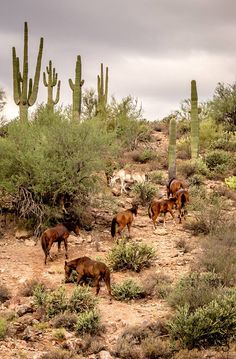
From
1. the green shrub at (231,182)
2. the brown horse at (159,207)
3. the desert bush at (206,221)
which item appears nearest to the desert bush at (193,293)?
the desert bush at (206,221)

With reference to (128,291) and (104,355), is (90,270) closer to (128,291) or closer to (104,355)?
(128,291)

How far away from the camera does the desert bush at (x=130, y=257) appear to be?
1408cm

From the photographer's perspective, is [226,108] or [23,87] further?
[226,108]

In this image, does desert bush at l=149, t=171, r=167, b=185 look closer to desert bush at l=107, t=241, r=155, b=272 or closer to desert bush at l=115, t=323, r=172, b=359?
desert bush at l=107, t=241, r=155, b=272

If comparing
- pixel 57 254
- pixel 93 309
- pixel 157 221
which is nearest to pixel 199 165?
pixel 157 221

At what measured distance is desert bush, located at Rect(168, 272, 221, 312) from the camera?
445 inches

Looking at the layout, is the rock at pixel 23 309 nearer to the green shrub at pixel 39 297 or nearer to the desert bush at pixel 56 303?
the green shrub at pixel 39 297

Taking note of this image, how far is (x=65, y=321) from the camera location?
1125 centimetres

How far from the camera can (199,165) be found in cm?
2588

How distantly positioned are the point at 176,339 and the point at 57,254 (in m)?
5.39

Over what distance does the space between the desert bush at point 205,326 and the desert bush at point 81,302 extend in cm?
187

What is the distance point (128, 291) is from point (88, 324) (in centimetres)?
184

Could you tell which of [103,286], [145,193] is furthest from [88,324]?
A: [145,193]

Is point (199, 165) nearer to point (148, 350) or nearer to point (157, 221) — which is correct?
point (157, 221)
